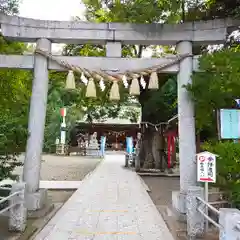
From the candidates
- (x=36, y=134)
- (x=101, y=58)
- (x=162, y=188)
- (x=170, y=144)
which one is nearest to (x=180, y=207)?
(x=36, y=134)

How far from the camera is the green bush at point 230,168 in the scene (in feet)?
18.0

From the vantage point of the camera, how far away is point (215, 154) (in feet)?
19.8

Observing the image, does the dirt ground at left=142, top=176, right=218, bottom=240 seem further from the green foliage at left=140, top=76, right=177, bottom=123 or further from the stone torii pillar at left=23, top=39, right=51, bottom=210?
the green foliage at left=140, top=76, right=177, bottom=123

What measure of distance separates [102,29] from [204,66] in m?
2.98

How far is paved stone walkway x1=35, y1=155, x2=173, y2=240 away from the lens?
6.18m

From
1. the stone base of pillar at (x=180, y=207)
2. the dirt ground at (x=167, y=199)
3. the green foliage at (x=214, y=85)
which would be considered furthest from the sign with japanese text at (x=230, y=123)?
the dirt ground at (x=167, y=199)

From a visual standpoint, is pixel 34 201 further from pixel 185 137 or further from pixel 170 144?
pixel 170 144

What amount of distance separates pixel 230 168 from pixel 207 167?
495mm

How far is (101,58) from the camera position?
27.0 feet

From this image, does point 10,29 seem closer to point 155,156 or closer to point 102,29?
point 102,29

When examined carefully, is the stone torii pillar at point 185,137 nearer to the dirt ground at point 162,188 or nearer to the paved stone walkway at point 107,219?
the paved stone walkway at point 107,219

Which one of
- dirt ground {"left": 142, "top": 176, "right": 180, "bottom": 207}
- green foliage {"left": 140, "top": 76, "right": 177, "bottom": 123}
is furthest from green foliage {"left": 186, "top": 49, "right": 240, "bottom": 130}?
green foliage {"left": 140, "top": 76, "right": 177, "bottom": 123}

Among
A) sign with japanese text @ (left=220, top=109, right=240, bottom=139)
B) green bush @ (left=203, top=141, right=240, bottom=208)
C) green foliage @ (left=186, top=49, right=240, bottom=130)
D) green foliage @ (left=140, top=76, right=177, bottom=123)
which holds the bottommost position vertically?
green bush @ (left=203, top=141, right=240, bottom=208)

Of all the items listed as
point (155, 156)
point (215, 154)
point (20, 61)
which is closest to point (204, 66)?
point (215, 154)
